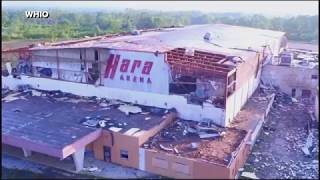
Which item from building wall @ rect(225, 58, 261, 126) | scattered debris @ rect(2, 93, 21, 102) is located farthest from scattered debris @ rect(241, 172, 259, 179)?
scattered debris @ rect(2, 93, 21, 102)

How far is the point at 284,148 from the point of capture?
64.4 ft

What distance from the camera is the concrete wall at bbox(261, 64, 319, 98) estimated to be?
91.2ft

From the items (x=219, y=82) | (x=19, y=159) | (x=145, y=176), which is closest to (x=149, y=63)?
(x=219, y=82)

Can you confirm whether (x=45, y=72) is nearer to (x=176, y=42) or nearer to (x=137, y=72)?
(x=137, y=72)

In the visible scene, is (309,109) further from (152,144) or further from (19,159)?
(19,159)

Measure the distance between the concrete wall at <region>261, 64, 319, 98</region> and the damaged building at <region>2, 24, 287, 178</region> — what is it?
2.41 meters

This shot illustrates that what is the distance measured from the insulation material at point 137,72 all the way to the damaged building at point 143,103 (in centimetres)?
6

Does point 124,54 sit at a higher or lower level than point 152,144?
higher

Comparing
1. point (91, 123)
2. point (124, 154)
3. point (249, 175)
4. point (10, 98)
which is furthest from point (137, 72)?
point (249, 175)

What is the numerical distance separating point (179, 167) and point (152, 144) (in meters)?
2.07

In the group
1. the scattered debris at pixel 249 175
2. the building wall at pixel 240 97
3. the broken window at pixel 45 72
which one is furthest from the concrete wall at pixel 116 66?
the scattered debris at pixel 249 175

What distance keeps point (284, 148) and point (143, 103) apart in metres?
8.27

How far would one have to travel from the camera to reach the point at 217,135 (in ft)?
60.8

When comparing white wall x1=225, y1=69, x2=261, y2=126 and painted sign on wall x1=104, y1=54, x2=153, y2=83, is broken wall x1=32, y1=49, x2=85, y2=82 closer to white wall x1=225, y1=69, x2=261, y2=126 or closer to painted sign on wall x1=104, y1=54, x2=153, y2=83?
painted sign on wall x1=104, y1=54, x2=153, y2=83
